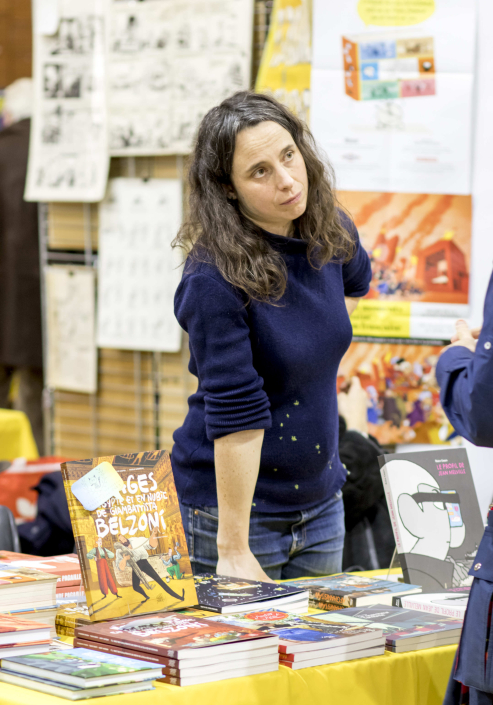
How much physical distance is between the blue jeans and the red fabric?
42 centimetres

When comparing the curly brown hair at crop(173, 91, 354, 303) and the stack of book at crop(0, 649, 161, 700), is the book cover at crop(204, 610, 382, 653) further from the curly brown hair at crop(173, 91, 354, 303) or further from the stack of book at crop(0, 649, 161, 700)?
the curly brown hair at crop(173, 91, 354, 303)

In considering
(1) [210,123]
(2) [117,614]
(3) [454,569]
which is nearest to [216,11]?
(1) [210,123]

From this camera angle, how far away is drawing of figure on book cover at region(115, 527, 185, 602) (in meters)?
1.25

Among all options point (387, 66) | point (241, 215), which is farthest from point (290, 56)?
point (241, 215)

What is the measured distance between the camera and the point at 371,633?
1.24 m

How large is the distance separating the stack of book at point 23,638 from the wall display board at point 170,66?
207 cm

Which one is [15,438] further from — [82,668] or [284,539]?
[82,668]

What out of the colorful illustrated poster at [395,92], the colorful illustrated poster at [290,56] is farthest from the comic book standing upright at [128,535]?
the colorful illustrated poster at [290,56]

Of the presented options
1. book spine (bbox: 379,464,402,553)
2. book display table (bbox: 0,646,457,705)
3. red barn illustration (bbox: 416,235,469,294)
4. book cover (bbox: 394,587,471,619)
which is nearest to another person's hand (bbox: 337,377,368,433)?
red barn illustration (bbox: 416,235,469,294)

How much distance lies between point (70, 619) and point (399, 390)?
4.82 ft

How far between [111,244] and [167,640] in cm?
243

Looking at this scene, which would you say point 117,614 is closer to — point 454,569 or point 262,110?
point 454,569

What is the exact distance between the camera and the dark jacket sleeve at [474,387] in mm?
1020

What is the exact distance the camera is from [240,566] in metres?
1.51
